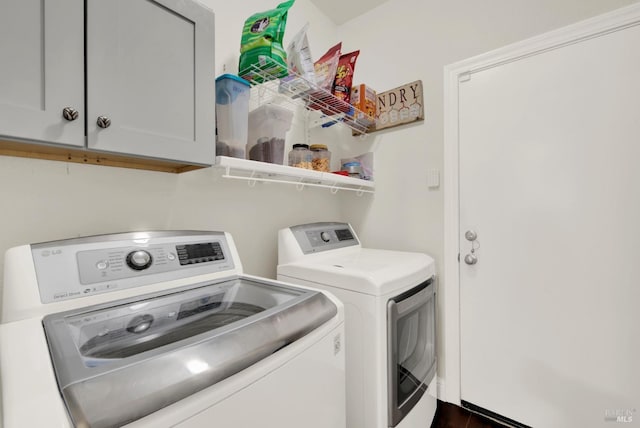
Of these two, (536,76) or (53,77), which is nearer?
(53,77)

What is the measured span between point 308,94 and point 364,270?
1058mm

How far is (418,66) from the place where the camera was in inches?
77.1

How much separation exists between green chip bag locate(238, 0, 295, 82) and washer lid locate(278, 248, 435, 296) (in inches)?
38.5

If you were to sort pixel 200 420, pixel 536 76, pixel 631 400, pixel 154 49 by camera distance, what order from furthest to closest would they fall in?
pixel 536 76
pixel 631 400
pixel 154 49
pixel 200 420

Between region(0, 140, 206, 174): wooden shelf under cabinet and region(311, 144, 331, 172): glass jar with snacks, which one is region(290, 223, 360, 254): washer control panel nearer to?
region(311, 144, 331, 172): glass jar with snacks

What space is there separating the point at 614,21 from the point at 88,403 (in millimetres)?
2371

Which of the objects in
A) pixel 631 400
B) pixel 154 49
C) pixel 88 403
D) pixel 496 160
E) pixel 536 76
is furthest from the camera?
pixel 496 160

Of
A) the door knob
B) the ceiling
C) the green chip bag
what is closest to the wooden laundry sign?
the ceiling

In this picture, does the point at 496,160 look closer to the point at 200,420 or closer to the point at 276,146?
the point at 276,146

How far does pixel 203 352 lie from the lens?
582 millimetres

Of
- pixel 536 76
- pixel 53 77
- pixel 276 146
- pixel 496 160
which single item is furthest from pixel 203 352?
pixel 536 76

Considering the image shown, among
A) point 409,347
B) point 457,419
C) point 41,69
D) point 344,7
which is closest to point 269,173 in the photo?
point 41,69

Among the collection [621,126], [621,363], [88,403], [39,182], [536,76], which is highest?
[536,76]

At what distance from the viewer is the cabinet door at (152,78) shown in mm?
803
